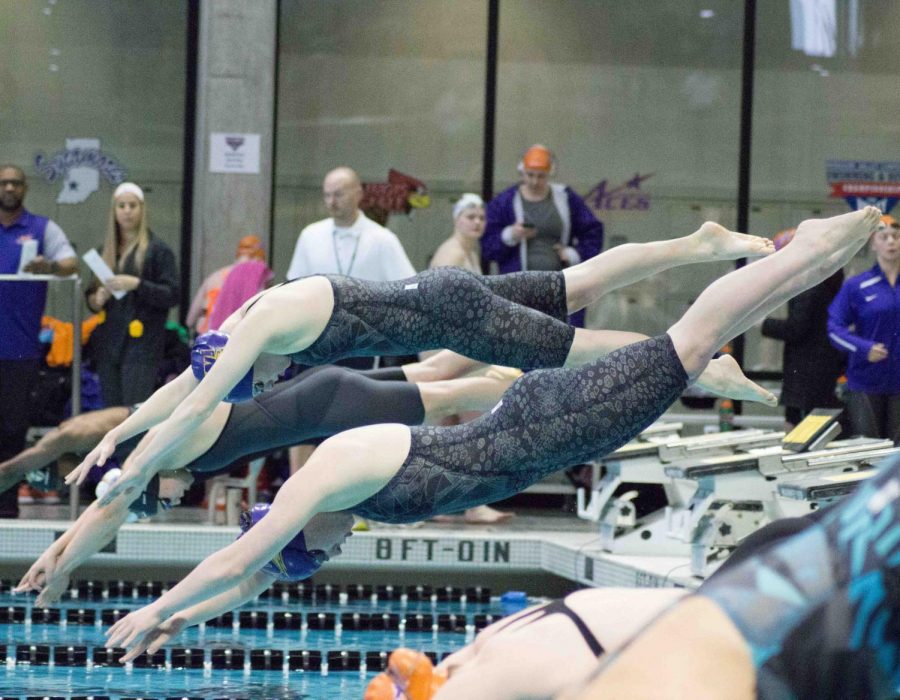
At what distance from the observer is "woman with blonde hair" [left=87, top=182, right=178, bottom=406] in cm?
865

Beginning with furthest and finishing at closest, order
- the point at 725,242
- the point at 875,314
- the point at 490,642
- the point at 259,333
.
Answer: the point at 875,314
the point at 725,242
the point at 259,333
the point at 490,642

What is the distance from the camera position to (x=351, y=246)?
27.0 ft

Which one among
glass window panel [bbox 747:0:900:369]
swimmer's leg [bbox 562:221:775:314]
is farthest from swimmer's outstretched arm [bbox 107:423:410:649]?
glass window panel [bbox 747:0:900:369]

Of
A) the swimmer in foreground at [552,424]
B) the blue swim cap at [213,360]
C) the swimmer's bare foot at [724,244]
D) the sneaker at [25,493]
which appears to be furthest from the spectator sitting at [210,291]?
the swimmer in foreground at [552,424]

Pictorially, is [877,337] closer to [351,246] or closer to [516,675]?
[351,246]

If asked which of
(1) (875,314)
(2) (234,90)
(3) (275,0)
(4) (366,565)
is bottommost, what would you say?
(4) (366,565)

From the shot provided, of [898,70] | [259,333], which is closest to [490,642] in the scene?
[259,333]

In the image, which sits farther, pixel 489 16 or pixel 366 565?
pixel 489 16

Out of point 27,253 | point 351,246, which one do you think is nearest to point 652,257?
point 351,246

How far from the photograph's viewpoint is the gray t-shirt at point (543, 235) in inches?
342

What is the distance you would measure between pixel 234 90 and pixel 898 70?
208 inches

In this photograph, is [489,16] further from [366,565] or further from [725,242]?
[725,242]

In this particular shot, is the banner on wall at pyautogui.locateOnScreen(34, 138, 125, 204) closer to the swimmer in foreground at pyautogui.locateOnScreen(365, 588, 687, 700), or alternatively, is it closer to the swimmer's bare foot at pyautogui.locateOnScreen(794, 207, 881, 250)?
the swimmer's bare foot at pyautogui.locateOnScreen(794, 207, 881, 250)

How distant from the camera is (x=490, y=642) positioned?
2.72 meters
